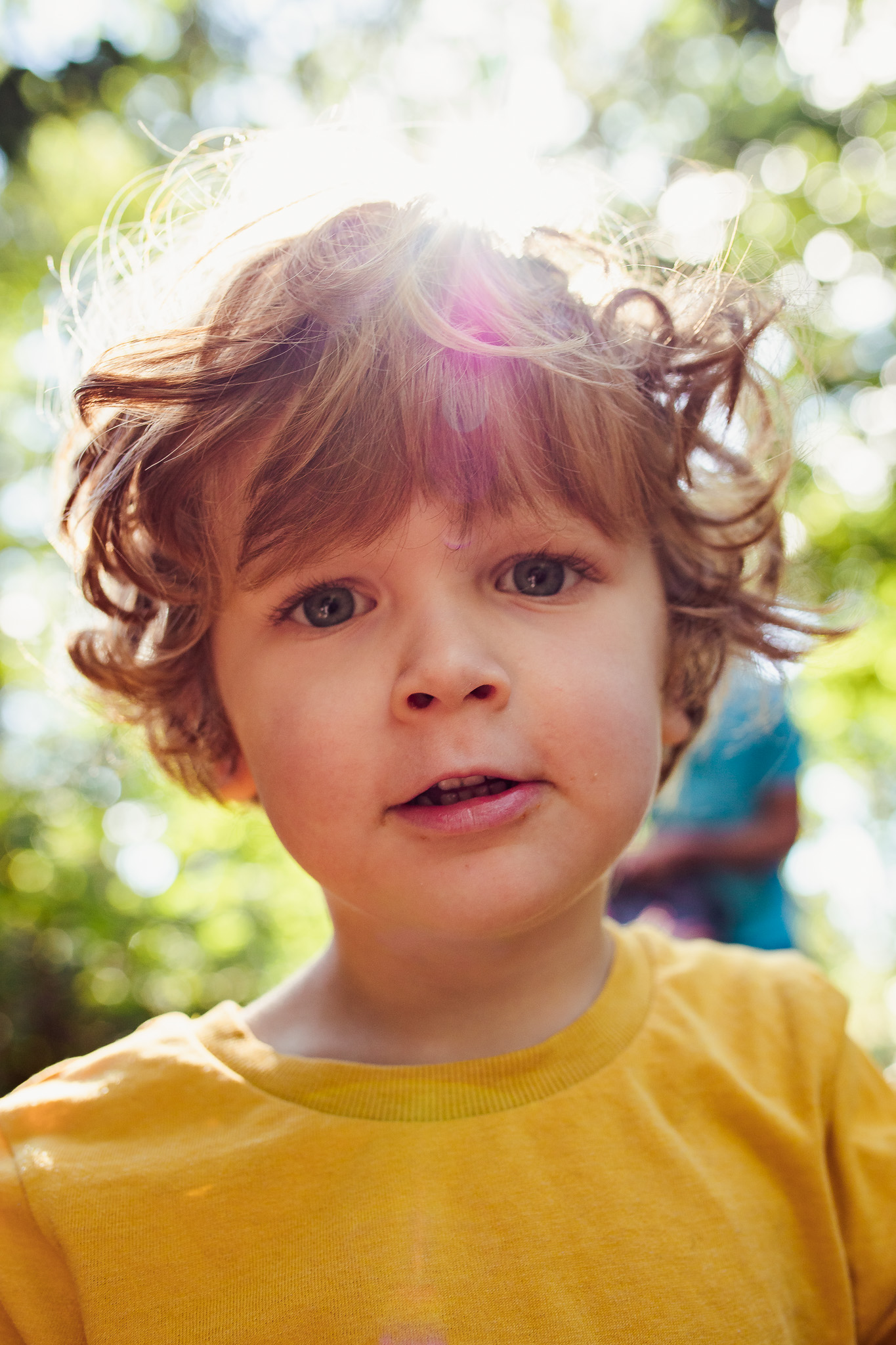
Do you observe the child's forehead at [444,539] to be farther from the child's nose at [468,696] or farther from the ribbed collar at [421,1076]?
the ribbed collar at [421,1076]

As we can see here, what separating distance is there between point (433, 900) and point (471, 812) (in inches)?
4.3

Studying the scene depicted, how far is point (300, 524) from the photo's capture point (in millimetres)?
1159

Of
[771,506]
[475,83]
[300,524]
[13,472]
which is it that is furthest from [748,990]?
[475,83]

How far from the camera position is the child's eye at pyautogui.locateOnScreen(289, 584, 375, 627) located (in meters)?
1.18

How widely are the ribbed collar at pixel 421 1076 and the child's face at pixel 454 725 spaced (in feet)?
0.69

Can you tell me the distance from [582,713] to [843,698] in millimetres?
6660

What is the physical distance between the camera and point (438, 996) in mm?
1286

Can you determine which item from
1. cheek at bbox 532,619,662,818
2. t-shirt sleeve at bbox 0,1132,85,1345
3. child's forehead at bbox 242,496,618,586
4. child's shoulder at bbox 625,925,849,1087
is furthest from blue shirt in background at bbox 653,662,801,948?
t-shirt sleeve at bbox 0,1132,85,1345

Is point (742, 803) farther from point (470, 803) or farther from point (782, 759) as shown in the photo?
Result: point (470, 803)

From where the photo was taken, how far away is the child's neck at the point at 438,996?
49.8 inches

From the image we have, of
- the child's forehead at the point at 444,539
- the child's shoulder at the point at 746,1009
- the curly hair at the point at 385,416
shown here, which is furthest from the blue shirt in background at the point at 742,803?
the child's forehead at the point at 444,539

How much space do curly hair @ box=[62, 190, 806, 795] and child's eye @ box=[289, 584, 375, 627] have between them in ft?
0.19

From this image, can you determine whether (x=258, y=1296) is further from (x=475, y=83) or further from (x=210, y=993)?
(x=475, y=83)

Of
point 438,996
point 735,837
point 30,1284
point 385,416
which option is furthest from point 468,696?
point 735,837
